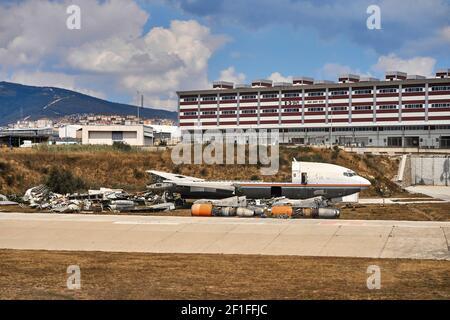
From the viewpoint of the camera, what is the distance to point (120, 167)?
77562mm

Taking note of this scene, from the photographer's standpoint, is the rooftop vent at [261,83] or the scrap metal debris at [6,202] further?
the rooftop vent at [261,83]

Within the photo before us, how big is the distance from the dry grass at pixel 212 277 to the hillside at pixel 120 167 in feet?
138

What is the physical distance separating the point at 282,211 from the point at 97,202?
655 inches

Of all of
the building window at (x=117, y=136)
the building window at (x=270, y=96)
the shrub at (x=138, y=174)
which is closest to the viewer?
the shrub at (x=138, y=174)

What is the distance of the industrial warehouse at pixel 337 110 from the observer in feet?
Result: 424

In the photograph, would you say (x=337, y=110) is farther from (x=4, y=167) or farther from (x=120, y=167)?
(x=4, y=167)

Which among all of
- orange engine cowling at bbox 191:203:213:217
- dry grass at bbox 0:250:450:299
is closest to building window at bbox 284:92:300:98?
orange engine cowling at bbox 191:203:213:217

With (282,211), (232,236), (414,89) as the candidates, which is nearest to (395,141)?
(414,89)

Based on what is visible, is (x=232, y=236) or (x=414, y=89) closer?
(x=232, y=236)

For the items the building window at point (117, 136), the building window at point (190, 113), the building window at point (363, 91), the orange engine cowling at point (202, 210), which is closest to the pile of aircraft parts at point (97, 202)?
the orange engine cowling at point (202, 210)

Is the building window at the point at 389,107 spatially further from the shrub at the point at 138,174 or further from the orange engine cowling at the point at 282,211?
the orange engine cowling at the point at 282,211

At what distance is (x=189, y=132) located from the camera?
15375cm

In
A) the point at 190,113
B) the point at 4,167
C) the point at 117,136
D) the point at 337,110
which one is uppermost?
the point at 190,113
